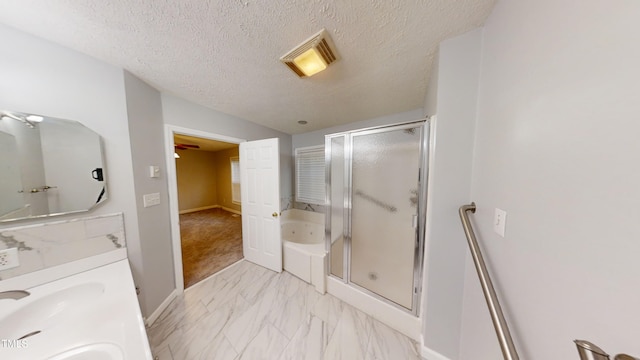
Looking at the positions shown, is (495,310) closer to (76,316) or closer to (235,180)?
(76,316)

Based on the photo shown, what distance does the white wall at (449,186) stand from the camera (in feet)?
3.42

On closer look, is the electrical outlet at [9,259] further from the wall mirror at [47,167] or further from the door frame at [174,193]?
the door frame at [174,193]

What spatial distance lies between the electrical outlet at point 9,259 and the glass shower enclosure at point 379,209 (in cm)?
213

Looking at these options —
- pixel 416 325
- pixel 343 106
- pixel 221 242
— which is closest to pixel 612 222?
pixel 416 325

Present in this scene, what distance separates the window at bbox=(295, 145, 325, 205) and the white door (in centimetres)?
106

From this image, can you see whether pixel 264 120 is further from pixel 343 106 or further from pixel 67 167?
pixel 67 167

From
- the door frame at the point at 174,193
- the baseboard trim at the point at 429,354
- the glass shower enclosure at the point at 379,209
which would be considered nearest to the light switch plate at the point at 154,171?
the door frame at the point at 174,193

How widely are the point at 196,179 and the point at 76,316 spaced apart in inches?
214

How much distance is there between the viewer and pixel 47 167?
110 cm

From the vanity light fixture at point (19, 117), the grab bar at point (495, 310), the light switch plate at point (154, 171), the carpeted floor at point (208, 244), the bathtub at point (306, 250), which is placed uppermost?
the vanity light fixture at point (19, 117)

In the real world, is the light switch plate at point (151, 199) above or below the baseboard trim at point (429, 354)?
above

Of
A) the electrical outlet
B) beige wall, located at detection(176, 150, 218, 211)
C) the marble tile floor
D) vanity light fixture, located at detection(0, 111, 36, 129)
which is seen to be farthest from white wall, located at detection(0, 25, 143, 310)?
beige wall, located at detection(176, 150, 218, 211)

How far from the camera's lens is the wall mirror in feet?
3.20

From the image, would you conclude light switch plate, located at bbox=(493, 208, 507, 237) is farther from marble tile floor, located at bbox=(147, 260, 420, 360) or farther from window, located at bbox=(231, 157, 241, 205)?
window, located at bbox=(231, 157, 241, 205)
